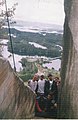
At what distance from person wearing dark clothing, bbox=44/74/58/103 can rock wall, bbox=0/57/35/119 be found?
13cm

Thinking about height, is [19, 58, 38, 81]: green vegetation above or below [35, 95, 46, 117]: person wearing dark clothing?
above

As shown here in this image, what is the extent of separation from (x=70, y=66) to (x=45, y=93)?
1.06ft

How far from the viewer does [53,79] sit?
306cm

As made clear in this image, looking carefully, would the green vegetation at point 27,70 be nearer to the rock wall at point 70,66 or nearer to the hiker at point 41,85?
the hiker at point 41,85

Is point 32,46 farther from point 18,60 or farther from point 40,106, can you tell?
point 40,106

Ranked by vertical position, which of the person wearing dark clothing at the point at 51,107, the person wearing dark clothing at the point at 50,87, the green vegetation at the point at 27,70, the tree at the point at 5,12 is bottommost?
the person wearing dark clothing at the point at 51,107

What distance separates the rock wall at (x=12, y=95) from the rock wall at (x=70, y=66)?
277 mm

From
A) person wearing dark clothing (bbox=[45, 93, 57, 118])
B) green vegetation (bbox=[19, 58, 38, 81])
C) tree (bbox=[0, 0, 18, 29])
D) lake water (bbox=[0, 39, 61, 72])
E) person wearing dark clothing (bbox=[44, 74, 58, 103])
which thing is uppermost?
tree (bbox=[0, 0, 18, 29])

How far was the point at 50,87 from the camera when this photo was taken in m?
3.08

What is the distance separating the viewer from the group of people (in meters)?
3.06

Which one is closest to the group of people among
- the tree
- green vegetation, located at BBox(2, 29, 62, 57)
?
green vegetation, located at BBox(2, 29, 62, 57)

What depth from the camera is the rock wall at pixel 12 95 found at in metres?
3.05

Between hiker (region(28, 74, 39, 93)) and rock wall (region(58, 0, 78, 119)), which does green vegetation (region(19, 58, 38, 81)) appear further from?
rock wall (region(58, 0, 78, 119))

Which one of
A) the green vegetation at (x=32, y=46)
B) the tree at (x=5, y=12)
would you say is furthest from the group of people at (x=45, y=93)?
the tree at (x=5, y=12)
